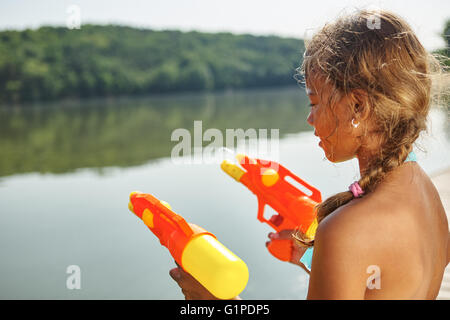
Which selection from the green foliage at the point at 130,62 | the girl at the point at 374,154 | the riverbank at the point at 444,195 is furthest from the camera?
the green foliage at the point at 130,62

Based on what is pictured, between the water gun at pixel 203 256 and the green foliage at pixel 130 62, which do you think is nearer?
the water gun at pixel 203 256

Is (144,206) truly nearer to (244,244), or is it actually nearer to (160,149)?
(244,244)

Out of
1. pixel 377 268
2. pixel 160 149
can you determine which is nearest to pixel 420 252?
pixel 377 268

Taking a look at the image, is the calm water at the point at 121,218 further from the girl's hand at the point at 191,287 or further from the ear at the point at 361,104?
the girl's hand at the point at 191,287

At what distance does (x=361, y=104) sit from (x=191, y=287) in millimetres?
476

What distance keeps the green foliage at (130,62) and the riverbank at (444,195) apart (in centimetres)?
2507

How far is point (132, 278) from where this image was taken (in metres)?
2.52

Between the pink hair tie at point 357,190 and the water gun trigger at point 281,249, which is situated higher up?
the pink hair tie at point 357,190

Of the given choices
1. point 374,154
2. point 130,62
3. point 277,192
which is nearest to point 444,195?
point 277,192

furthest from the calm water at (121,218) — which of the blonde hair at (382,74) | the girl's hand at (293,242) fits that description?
the girl's hand at (293,242)

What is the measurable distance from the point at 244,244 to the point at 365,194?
2.24m

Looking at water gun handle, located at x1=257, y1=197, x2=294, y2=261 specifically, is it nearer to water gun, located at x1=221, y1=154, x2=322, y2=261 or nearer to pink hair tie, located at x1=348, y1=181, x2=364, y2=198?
water gun, located at x1=221, y1=154, x2=322, y2=261

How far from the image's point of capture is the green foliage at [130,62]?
2938 centimetres

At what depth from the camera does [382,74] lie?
0.67 meters
